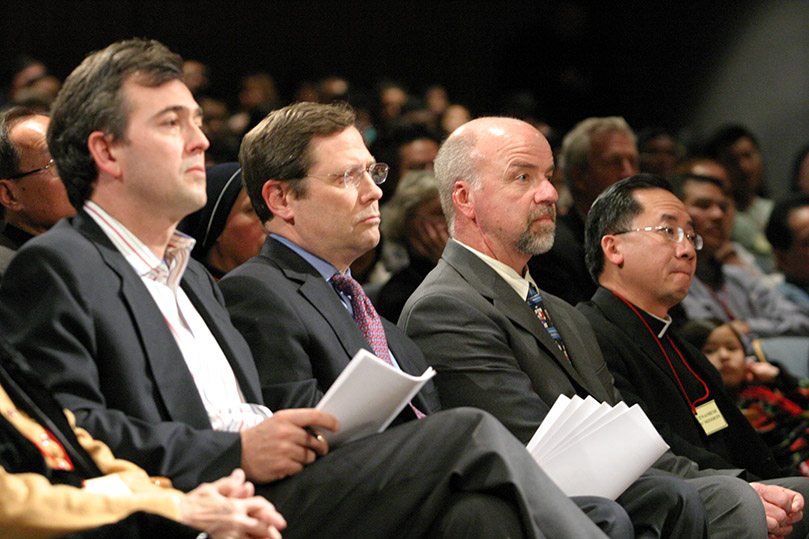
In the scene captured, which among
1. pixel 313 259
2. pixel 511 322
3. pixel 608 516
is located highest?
pixel 313 259

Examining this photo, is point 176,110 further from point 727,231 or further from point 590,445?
point 727,231

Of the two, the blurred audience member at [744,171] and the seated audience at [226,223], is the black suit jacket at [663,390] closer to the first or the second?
the seated audience at [226,223]

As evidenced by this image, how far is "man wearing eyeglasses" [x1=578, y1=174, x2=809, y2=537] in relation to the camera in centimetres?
317

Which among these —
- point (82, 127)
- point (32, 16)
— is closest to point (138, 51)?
point (82, 127)

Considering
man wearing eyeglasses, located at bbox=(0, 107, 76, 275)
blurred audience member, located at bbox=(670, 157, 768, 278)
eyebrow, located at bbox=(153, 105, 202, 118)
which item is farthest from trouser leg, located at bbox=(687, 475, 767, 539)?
blurred audience member, located at bbox=(670, 157, 768, 278)

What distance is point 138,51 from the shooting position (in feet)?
6.57

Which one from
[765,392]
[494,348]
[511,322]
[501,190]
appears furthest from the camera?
[765,392]

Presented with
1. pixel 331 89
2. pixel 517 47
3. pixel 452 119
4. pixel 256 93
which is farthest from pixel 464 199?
pixel 517 47

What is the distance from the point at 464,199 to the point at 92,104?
1418mm

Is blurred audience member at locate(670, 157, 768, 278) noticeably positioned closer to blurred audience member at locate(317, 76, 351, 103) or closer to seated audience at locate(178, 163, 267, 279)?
blurred audience member at locate(317, 76, 351, 103)

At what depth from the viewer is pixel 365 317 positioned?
260 centimetres

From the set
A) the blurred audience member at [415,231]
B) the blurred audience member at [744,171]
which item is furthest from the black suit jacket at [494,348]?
the blurred audience member at [744,171]

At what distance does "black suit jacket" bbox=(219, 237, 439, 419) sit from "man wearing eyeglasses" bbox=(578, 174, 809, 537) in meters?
0.93

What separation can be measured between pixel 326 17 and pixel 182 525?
8211mm
